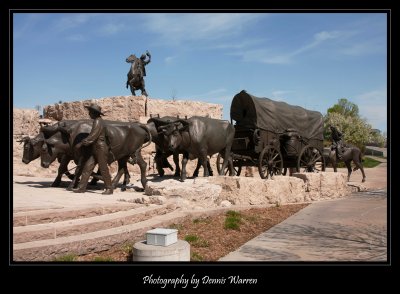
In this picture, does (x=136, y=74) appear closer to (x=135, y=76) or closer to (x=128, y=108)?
(x=135, y=76)

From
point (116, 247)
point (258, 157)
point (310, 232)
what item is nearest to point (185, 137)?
point (258, 157)

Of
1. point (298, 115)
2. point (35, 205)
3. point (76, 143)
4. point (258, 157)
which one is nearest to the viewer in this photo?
point (35, 205)

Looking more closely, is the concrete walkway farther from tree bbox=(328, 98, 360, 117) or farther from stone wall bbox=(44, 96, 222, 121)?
tree bbox=(328, 98, 360, 117)

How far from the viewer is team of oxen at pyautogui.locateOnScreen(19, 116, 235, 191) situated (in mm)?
9680

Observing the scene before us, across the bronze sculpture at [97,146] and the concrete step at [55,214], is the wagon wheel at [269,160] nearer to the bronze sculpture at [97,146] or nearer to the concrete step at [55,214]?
the bronze sculpture at [97,146]

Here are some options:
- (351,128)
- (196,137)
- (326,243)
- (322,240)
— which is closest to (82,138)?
(196,137)

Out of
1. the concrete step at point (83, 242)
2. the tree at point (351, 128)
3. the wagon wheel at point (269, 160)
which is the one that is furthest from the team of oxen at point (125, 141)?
the tree at point (351, 128)

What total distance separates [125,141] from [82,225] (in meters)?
4.45

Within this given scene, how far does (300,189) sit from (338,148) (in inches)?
269

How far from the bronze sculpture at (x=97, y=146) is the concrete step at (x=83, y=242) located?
2.81 m

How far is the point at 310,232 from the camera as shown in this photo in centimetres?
695

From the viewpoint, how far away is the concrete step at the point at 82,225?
5.03 metres
